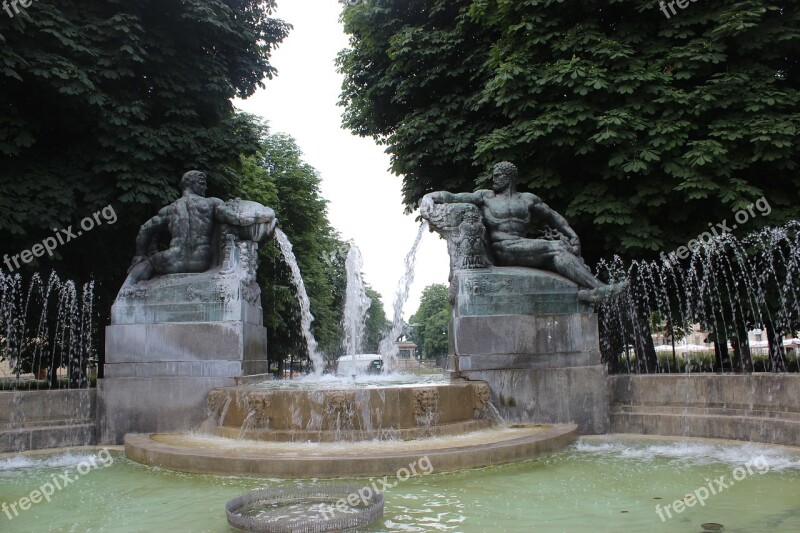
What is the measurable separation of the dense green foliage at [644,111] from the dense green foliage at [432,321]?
66031mm

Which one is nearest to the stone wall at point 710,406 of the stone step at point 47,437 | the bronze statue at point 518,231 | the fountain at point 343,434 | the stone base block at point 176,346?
the fountain at point 343,434

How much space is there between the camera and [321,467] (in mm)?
7070

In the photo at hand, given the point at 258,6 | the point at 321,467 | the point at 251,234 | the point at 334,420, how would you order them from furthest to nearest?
the point at 258,6, the point at 251,234, the point at 334,420, the point at 321,467

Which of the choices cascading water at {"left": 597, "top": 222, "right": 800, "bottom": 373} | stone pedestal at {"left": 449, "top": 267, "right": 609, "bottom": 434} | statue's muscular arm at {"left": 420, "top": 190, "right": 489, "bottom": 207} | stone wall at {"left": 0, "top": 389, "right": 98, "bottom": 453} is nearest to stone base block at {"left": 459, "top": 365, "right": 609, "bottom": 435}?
stone pedestal at {"left": 449, "top": 267, "right": 609, "bottom": 434}

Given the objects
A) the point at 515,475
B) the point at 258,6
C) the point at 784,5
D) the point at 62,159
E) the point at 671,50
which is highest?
the point at 258,6

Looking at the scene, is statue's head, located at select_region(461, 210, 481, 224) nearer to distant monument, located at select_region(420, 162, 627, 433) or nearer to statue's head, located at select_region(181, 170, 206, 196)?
distant monument, located at select_region(420, 162, 627, 433)

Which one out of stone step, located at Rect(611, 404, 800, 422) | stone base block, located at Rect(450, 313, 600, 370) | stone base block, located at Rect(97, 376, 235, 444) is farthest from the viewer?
stone base block, located at Rect(450, 313, 600, 370)

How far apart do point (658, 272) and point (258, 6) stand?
1314 cm

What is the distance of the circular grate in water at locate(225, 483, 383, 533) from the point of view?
4.93 metres

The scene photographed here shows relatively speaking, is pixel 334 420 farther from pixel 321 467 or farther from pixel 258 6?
pixel 258 6

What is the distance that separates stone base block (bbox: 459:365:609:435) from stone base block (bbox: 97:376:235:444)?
13.4 ft

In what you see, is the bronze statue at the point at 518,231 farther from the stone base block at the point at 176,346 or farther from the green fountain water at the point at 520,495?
the stone base block at the point at 176,346

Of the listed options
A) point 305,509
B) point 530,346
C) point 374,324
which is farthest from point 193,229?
point 374,324

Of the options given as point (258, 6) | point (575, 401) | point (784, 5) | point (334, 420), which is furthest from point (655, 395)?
point (258, 6)
